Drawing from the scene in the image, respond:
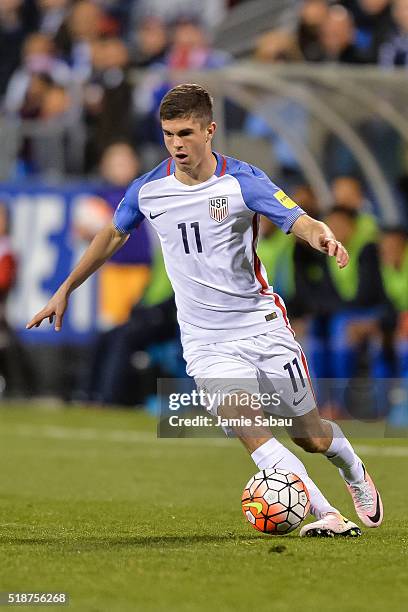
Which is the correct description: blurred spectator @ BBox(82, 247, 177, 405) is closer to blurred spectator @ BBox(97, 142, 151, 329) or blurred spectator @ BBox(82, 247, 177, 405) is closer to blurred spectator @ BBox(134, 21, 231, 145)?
blurred spectator @ BBox(97, 142, 151, 329)

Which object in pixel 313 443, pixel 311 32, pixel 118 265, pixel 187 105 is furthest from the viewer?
pixel 311 32

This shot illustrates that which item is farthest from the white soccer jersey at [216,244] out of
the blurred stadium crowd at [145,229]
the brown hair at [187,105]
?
the blurred stadium crowd at [145,229]

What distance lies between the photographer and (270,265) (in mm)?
15125

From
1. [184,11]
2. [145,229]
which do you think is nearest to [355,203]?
[145,229]

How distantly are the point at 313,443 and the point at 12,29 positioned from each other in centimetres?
1728

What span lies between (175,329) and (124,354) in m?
0.63

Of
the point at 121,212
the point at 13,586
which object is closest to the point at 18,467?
the point at 121,212

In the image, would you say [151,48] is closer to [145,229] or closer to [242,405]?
[145,229]

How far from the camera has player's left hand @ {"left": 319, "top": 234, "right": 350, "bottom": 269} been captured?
6.25 m

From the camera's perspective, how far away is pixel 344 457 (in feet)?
24.1

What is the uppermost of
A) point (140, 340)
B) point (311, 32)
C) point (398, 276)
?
point (311, 32)

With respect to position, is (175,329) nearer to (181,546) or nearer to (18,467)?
(18,467)

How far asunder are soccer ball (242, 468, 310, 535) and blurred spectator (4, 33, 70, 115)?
1282 cm

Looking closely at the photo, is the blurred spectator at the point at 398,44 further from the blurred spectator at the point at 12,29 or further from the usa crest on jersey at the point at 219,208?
the usa crest on jersey at the point at 219,208
